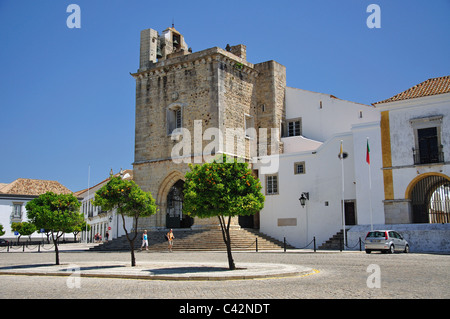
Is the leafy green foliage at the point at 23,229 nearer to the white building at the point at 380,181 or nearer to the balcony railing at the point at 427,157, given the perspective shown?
the white building at the point at 380,181

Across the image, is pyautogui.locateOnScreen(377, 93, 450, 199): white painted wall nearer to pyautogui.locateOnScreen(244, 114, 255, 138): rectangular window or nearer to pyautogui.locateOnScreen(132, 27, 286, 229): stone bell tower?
pyautogui.locateOnScreen(132, 27, 286, 229): stone bell tower

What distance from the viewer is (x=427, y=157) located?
2408 cm

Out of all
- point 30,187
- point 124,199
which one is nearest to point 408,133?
point 124,199

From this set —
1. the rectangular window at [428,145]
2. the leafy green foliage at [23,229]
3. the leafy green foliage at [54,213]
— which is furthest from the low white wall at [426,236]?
the leafy green foliage at [23,229]

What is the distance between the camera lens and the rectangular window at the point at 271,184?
29.7 metres

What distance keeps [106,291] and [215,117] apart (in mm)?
21133

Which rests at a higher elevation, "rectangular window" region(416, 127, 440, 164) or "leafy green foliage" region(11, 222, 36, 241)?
"rectangular window" region(416, 127, 440, 164)

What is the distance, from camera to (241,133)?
31547 millimetres

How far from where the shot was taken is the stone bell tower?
99.5 feet

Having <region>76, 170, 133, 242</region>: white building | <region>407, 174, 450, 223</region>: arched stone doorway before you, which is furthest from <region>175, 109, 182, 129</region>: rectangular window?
<region>407, 174, 450, 223</region>: arched stone doorway

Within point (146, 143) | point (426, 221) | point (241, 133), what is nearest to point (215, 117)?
point (241, 133)

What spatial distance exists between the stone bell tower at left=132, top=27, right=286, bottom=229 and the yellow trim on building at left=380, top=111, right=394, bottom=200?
344 inches

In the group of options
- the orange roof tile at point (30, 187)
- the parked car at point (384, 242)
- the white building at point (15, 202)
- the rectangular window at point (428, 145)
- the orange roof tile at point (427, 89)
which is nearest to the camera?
the parked car at point (384, 242)
